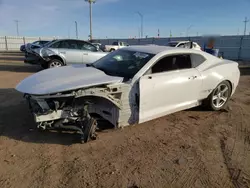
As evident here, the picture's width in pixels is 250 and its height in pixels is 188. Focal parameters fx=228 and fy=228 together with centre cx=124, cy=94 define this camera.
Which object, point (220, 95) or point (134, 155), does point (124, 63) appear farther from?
point (220, 95)

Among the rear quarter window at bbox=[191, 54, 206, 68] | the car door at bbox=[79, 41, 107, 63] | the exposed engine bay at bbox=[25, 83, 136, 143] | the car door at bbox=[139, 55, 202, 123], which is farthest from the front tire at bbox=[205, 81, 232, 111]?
the car door at bbox=[79, 41, 107, 63]

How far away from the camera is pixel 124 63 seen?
15.3ft

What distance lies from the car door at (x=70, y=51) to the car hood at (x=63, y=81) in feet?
20.3

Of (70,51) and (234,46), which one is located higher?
(234,46)

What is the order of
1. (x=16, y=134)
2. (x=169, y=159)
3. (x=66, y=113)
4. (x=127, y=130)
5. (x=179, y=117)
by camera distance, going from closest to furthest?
(x=169, y=159), (x=66, y=113), (x=16, y=134), (x=127, y=130), (x=179, y=117)

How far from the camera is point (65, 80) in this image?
3.85 meters

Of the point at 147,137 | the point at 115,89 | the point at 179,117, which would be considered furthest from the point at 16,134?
the point at 179,117

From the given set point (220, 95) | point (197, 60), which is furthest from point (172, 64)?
point (220, 95)

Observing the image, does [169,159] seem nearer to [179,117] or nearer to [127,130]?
[127,130]

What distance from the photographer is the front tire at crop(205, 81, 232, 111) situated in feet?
17.6

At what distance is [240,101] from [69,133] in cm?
497

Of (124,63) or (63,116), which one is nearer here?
(63,116)

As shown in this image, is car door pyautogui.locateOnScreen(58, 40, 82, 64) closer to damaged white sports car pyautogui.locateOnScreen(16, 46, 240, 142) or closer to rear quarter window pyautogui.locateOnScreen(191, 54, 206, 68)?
damaged white sports car pyautogui.locateOnScreen(16, 46, 240, 142)

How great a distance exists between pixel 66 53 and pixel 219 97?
7.24 m
